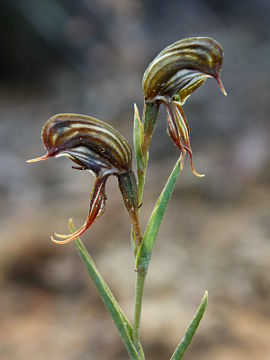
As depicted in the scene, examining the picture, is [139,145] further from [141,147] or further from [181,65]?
[181,65]

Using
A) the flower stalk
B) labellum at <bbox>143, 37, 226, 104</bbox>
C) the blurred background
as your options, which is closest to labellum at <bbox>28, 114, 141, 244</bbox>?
the flower stalk

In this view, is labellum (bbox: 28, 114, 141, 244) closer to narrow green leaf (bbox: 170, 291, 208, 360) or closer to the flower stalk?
the flower stalk

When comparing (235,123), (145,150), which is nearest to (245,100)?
(235,123)

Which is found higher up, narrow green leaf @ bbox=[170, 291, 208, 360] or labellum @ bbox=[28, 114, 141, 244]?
labellum @ bbox=[28, 114, 141, 244]

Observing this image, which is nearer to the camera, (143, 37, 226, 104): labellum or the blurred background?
(143, 37, 226, 104): labellum

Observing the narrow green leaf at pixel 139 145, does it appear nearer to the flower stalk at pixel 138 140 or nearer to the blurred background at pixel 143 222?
the flower stalk at pixel 138 140
